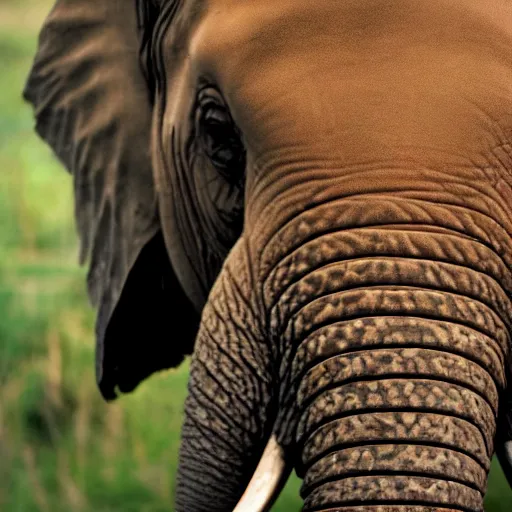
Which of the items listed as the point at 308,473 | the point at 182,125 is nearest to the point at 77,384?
the point at 182,125

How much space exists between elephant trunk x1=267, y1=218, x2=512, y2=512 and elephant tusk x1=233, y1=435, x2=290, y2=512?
0.11 ft

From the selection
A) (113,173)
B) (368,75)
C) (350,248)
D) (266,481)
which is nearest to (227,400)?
(266,481)

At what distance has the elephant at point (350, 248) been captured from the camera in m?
1.95

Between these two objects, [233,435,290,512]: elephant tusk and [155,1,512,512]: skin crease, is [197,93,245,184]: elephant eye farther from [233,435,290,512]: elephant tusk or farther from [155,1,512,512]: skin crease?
[233,435,290,512]: elephant tusk

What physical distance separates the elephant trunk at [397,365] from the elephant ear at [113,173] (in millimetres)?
759

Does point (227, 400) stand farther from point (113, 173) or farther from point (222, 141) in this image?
point (113, 173)

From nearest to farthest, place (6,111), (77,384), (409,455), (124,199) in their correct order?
(409,455) → (124,199) → (77,384) → (6,111)

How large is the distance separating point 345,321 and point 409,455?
0.19 meters

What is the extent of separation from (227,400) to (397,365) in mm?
333

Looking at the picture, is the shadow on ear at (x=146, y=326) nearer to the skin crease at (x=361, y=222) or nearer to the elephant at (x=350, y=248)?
the elephant at (x=350, y=248)

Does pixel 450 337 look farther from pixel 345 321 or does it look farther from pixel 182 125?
pixel 182 125

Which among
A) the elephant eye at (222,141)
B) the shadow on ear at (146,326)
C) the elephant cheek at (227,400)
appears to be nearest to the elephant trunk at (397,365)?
the elephant cheek at (227,400)

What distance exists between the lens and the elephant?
1948 mm

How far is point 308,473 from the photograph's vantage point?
2.02m
